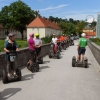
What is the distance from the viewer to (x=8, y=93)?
643 centimetres

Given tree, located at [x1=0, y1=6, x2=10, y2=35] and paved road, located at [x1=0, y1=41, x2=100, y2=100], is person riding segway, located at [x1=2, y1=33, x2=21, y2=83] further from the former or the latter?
tree, located at [x1=0, y1=6, x2=10, y2=35]

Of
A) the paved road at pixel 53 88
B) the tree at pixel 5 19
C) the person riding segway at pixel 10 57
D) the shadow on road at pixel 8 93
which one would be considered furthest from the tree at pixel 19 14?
the shadow on road at pixel 8 93

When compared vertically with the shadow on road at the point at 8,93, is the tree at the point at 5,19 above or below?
above

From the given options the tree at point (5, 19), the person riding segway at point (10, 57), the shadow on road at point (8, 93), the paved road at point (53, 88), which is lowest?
the paved road at point (53, 88)

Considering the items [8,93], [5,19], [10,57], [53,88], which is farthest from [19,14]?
[8,93]

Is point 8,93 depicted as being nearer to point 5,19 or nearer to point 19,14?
point 19,14

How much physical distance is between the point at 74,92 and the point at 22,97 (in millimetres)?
1485

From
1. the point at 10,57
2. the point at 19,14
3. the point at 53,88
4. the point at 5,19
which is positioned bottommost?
the point at 53,88

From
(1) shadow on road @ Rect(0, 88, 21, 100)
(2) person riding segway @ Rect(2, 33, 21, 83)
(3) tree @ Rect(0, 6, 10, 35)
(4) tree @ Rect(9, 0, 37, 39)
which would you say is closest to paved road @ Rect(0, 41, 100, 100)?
(1) shadow on road @ Rect(0, 88, 21, 100)

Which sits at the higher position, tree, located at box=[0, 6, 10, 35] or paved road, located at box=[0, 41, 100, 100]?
tree, located at box=[0, 6, 10, 35]

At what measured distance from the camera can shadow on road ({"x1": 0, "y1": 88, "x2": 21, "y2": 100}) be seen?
604 cm

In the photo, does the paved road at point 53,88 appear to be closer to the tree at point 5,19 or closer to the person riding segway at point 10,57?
the person riding segway at point 10,57

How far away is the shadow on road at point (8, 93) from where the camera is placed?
604 centimetres

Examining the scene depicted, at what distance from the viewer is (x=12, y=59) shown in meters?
7.79
